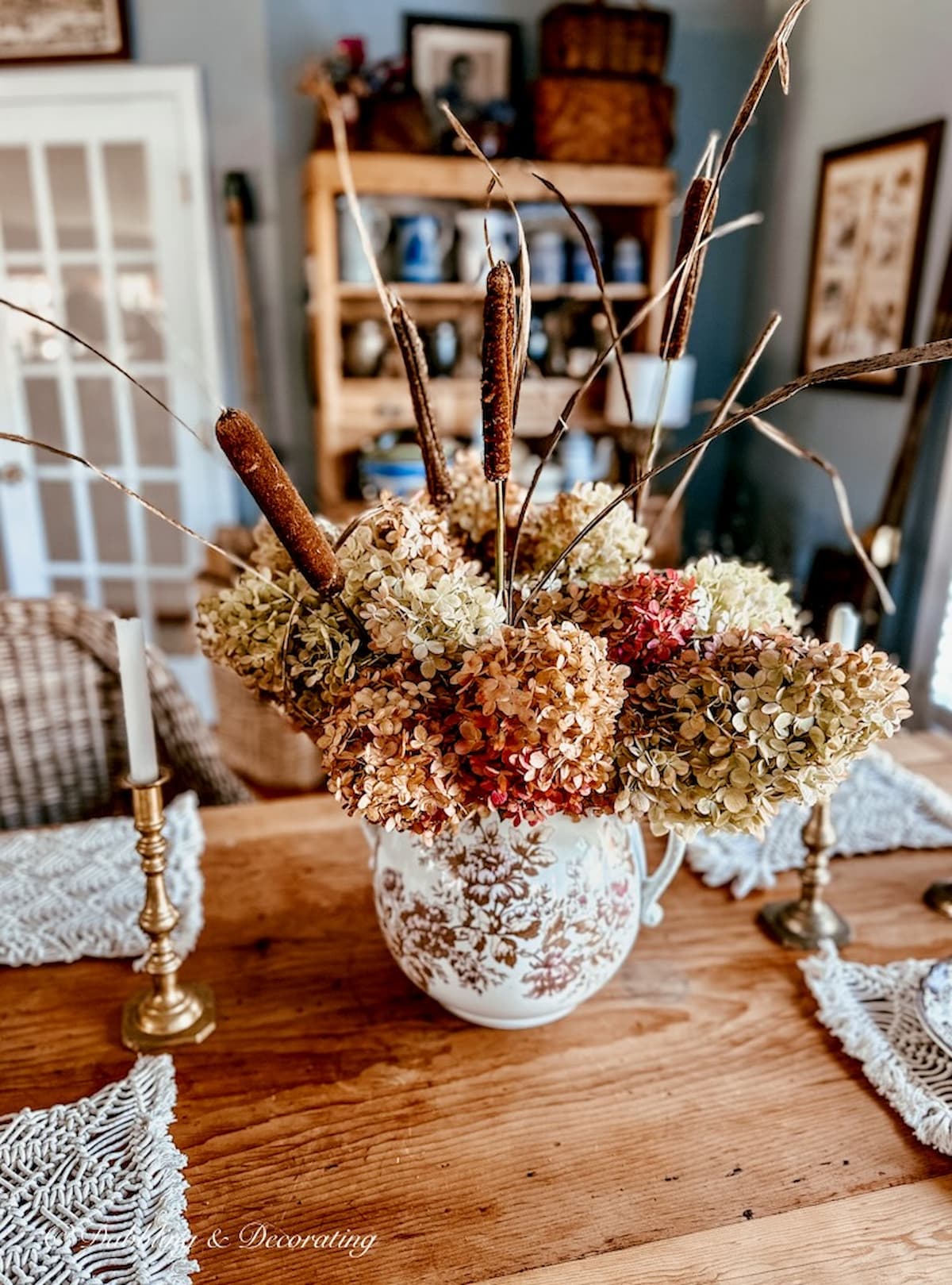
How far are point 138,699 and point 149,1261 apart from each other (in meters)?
0.39

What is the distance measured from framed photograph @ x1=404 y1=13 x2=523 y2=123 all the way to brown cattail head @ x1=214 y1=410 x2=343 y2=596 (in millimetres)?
2646

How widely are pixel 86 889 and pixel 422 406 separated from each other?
627 millimetres

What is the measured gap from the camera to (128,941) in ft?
3.04

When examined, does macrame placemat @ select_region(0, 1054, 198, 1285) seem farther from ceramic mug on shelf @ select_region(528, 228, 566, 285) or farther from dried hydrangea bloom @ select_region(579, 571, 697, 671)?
ceramic mug on shelf @ select_region(528, 228, 566, 285)

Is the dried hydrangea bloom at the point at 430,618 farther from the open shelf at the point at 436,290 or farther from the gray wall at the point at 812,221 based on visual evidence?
the gray wall at the point at 812,221

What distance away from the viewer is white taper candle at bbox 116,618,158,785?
0.75m

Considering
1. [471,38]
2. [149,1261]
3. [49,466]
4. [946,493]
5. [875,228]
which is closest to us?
[149,1261]

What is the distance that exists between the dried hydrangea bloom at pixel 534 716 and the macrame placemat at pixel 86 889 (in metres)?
0.47

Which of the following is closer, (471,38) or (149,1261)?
(149,1261)

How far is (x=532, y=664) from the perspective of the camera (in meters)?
0.58

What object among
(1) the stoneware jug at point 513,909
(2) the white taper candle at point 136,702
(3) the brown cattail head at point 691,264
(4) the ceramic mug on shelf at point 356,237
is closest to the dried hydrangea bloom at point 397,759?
(1) the stoneware jug at point 513,909

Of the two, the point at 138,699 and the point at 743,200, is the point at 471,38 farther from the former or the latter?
the point at 138,699

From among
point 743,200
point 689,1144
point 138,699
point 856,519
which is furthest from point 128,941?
point 743,200

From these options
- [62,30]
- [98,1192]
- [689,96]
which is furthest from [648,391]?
[98,1192]
